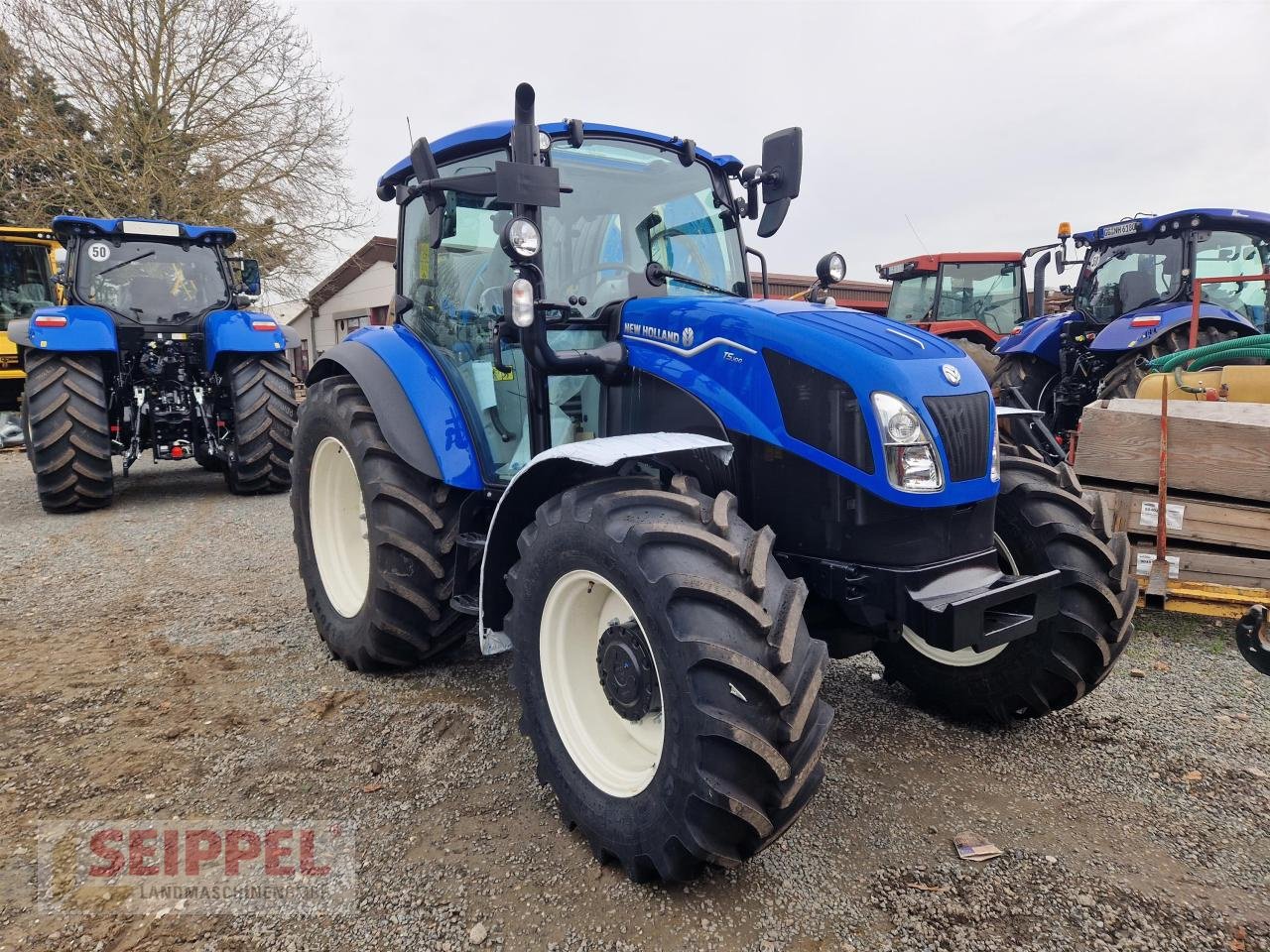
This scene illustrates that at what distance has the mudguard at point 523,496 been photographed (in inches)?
91.8

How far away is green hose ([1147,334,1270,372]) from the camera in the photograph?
4934mm

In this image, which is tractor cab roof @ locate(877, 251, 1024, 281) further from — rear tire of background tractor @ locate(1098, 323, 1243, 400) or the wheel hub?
the wheel hub

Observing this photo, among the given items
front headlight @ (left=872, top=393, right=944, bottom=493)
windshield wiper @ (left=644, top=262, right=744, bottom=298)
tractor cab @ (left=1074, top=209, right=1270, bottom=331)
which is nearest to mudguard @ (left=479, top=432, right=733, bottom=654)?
front headlight @ (left=872, top=393, right=944, bottom=493)

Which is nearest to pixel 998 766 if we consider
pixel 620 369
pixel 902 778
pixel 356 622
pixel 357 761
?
pixel 902 778

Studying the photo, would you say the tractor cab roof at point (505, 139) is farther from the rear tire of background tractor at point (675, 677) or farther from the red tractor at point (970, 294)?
the red tractor at point (970, 294)

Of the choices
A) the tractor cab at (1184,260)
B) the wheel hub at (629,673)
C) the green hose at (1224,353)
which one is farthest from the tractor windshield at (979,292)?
the wheel hub at (629,673)

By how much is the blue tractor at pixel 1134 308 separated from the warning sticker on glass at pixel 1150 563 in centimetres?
225

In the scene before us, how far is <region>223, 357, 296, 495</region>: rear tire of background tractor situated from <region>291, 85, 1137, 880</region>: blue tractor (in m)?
4.11

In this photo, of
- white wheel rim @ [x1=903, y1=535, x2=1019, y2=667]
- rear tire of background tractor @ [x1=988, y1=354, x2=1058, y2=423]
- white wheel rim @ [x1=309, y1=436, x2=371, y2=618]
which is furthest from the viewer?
rear tire of background tractor @ [x1=988, y1=354, x2=1058, y2=423]

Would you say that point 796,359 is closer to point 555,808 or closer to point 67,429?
point 555,808

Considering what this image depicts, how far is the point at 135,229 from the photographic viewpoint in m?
7.53

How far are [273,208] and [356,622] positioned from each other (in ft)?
50.4

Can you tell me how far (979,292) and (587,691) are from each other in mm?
10629

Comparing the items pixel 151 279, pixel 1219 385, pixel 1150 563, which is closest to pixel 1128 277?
pixel 1219 385
